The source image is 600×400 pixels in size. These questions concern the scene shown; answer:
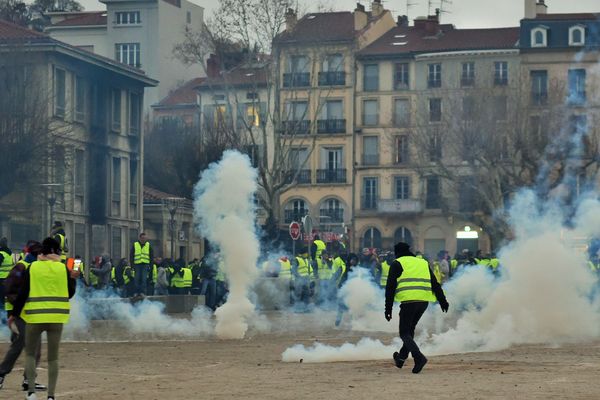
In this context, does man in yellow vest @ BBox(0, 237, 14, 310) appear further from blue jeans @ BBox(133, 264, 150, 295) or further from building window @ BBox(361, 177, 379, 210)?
building window @ BBox(361, 177, 379, 210)

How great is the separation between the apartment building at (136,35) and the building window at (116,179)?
33.8 m

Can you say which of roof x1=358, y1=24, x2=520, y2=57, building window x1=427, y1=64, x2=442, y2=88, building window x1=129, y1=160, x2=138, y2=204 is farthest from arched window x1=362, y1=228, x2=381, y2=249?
building window x1=129, y1=160, x2=138, y2=204

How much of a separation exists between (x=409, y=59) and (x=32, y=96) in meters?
47.1

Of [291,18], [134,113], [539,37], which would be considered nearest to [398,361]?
[291,18]

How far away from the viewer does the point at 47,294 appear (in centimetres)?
1672

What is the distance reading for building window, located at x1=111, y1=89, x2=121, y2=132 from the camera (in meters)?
68.6

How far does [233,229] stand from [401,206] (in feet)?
217

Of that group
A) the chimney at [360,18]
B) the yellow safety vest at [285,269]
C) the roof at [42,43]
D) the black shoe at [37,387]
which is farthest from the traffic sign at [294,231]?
the chimney at [360,18]

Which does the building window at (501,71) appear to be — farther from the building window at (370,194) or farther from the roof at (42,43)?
the roof at (42,43)

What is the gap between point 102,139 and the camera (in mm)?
67125

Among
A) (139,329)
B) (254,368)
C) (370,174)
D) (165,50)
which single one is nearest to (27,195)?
(139,329)

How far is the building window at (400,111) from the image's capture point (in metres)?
90.3

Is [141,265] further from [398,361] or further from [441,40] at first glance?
[441,40]

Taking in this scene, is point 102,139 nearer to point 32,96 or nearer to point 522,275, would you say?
point 32,96
